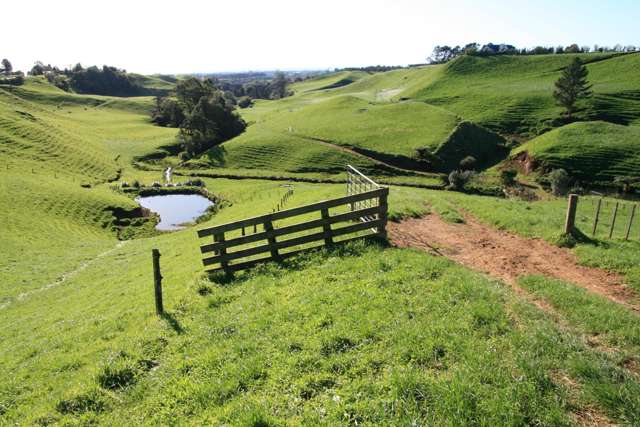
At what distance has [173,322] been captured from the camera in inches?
469

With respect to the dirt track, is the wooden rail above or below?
above

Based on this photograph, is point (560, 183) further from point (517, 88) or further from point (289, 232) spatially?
point (517, 88)

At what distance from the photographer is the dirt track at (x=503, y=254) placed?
13.4 metres

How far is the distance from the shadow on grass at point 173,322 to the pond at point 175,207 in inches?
1458

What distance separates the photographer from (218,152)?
85.8 meters

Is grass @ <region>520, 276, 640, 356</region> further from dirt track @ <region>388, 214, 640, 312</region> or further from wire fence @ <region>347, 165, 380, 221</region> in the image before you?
wire fence @ <region>347, 165, 380, 221</region>

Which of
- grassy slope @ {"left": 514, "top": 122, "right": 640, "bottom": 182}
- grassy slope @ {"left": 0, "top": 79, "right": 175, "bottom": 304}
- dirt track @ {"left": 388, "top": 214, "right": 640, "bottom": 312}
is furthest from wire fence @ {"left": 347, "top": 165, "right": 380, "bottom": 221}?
grassy slope @ {"left": 514, "top": 122, "right": 640, "bottom": 182}

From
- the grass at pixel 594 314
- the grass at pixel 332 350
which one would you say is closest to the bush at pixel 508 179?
the grass at pixel 332 350

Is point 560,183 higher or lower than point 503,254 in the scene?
lower

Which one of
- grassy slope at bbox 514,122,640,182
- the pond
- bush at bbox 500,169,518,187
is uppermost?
grassy slope at bbox 514,122,640,182

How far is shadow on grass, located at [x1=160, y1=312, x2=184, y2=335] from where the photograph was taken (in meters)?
11.3

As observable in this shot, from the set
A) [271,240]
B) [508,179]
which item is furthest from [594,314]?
[508,179]

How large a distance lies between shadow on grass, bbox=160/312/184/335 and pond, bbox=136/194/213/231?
3704cm

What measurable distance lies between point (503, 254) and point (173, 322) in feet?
41.6
